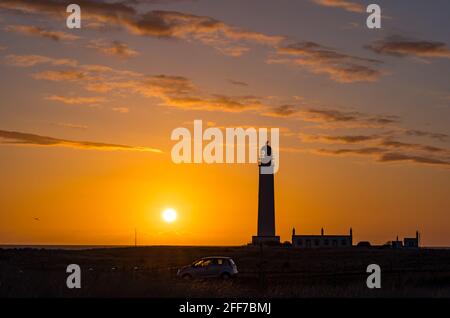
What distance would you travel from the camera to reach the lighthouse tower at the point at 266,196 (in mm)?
113375

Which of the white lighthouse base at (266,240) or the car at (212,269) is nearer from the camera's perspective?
the car at (212,269)

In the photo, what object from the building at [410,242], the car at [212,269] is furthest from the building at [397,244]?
the car at [212,269]

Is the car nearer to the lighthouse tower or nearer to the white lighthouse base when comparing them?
the lighthouse tower

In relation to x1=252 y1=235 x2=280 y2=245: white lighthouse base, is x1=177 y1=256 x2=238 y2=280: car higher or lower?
lower

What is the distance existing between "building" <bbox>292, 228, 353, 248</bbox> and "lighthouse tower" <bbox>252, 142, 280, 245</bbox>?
20.3 meters

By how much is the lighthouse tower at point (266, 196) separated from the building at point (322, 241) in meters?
20.3

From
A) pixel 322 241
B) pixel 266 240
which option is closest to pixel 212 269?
pixel 266 240

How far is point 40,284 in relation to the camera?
25797 millimetres

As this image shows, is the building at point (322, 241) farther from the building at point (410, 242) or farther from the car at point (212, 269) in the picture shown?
the car at point (212, 269)

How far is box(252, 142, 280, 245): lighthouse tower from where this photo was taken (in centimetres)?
11338

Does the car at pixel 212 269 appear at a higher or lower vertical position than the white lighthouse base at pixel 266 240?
lower

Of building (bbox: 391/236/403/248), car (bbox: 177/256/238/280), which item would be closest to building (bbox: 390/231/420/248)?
building (bbox: 391/236/403/248)
